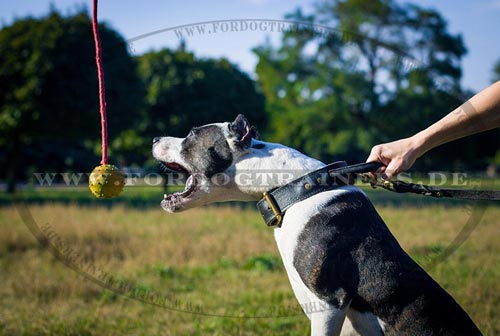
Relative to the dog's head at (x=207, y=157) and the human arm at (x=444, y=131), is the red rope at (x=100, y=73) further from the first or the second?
the human arm at (x=444, y=131)

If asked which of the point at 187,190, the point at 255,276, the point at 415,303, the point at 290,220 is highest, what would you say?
the point at 187,190

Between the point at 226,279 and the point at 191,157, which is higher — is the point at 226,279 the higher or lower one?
the lower one

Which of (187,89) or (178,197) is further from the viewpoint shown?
(187,89)

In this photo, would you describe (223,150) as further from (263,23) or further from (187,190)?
(263,23)

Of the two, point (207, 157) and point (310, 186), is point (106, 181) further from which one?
point (310, 186)

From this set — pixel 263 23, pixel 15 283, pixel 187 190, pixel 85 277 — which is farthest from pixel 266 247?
pixel 187 190

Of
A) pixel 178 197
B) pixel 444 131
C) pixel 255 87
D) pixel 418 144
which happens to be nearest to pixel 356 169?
pixel 418 144

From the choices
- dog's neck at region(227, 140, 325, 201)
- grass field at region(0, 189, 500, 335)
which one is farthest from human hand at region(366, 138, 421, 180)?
grass field at region(0, 189, 500, 335)

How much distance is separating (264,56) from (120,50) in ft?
9.35

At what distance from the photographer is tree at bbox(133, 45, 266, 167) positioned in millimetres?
8797

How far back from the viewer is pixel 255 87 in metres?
11.0

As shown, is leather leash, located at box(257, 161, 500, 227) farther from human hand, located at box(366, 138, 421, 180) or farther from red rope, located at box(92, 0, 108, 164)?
red rope, located at box(92, 0, 108, 164)

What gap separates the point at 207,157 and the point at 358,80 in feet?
23.9

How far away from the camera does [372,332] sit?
7.00 feet
